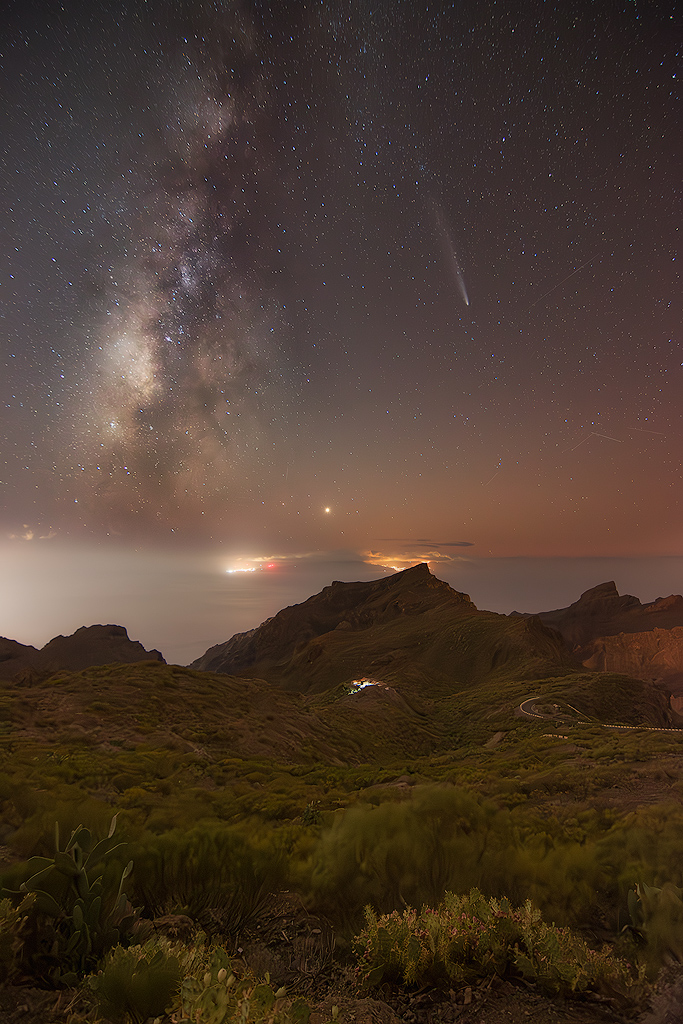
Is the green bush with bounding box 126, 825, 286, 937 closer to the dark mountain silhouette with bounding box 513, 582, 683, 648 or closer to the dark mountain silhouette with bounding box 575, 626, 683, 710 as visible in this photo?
the dark mountain silhouette with bounding box 575, 626, 683, 710

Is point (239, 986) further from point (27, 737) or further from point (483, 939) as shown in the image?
point (27, 737)

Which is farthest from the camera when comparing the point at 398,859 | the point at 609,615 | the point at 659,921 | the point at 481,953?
the point at 609,615

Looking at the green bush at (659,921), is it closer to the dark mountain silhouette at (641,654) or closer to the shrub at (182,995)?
the shrub at (182,995)

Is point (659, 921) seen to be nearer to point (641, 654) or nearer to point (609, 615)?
point (641, 654)

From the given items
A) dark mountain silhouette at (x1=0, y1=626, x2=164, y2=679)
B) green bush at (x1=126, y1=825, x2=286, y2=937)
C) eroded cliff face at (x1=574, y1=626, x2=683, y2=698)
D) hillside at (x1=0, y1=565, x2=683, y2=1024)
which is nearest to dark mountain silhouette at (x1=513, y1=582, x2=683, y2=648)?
eroded cliff face at (x1=574, y1=626, x2=683, y2=698)

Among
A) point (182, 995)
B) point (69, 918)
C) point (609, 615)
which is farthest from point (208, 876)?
point (609, 615)
